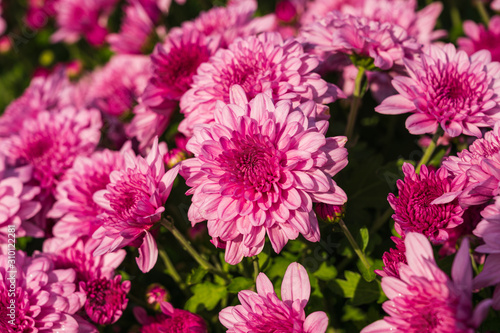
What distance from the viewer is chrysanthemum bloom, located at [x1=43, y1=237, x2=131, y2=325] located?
1.60 m

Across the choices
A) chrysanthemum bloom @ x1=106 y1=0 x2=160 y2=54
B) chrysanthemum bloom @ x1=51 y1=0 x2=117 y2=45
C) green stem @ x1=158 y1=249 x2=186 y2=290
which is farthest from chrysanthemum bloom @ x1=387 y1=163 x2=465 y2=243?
chrysanthemum bloom @ x1=51 y1=0 x2=117 y2=45

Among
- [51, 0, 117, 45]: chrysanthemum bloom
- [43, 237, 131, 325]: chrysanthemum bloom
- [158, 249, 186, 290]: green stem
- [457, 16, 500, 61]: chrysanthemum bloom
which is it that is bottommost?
[457, 16, 500, 61]: chrysanthemum bloom

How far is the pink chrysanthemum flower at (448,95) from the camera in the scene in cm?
145

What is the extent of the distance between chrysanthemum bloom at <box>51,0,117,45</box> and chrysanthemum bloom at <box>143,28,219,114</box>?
2.09 metres

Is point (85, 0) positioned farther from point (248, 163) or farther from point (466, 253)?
point (466, 253)

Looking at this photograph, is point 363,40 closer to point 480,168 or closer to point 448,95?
point 448,95

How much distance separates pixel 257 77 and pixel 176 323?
0.95m

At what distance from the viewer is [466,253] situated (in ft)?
3.63

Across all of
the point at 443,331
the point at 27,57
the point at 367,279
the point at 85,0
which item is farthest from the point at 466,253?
the point at 27,57

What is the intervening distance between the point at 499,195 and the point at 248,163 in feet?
2.48

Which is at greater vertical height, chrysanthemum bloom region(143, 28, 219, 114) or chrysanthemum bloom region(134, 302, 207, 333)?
chrysanthemum bloom region(143, 28, 219, 114)

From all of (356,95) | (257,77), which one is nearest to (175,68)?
(257,77)

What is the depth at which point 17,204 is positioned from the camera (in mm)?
1817

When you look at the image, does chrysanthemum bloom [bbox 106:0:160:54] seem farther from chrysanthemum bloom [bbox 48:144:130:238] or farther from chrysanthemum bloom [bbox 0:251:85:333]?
chrysanthemum bloom [bbox 0:251:85:333]
